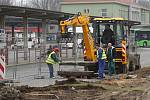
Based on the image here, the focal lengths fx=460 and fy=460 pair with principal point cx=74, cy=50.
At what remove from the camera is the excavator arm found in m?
23.9

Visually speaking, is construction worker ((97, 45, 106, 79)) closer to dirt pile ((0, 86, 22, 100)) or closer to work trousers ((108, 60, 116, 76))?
work trousers ((108, 60, 116, 76))

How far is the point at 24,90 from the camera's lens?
1642cm

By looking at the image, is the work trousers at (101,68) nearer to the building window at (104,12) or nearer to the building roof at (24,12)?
the building roof at (24,12)

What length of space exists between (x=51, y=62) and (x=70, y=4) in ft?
278

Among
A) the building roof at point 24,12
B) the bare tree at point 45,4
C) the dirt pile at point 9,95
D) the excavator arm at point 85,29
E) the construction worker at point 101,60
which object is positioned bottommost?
the dirt pile at point 9,95

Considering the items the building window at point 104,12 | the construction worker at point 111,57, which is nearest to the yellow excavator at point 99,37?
the construction worker at point 111,57

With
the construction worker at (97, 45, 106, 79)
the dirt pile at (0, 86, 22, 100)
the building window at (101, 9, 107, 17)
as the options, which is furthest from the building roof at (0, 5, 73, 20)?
the building window at (101, 9, 107, 17)

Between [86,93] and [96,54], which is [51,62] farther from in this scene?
[86,93]

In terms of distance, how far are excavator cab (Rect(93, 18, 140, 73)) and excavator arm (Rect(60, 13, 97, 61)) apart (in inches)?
36.4

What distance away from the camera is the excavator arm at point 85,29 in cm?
2390

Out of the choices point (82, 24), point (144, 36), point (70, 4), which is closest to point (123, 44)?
point (82, 24)

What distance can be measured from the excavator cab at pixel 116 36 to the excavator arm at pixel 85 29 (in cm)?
92

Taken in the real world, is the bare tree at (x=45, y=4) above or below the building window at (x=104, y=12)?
above

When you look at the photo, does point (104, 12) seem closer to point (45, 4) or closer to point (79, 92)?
point (45, 4)
